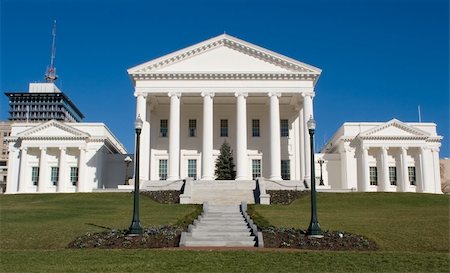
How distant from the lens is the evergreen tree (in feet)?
168

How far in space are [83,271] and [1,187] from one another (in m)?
114

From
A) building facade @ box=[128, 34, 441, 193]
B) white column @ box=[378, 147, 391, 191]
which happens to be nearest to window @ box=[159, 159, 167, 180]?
building facade @ box=[128, 34, 441, 193]

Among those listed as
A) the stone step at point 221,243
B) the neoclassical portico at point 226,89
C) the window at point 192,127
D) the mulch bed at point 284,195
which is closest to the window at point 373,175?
the neoclassical portico at point 226,89

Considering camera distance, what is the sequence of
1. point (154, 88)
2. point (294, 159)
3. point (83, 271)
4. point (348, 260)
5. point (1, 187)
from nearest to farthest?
point (83, 271) < point (348, 260) < point (154, 88) < point (294, 159) < point (1, 187)

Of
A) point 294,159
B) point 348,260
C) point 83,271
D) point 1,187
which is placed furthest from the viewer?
point 1,187

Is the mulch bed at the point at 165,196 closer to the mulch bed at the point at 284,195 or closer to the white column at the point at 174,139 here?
the white column at the point at 174,139

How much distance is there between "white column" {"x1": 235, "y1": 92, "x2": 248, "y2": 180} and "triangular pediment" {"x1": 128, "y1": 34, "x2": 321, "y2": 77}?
322 cm

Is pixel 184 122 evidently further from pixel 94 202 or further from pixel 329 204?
pixel 329 204

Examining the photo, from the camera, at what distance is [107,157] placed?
60594mm

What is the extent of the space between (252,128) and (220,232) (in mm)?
36427

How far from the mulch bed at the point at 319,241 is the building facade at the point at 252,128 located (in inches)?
1115

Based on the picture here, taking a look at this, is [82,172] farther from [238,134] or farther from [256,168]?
[256,168]

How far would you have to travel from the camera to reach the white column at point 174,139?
165 feet

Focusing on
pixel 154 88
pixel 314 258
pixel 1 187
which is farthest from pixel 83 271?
pixel 1 187
